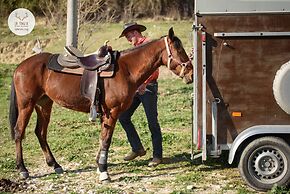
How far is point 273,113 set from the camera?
6.27 meters

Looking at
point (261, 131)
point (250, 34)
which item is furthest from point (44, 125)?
point (250, 34)

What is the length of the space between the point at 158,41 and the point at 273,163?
84.6 inches

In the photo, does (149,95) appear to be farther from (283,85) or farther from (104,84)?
(283,85)

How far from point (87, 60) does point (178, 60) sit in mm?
1227

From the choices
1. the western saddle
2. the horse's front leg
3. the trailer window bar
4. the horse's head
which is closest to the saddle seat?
the western saddle

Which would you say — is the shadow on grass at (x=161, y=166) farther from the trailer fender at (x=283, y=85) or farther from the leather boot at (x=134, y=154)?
the trailer fender at (x=283, y=85)

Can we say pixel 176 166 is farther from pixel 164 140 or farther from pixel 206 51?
pixel 206 51

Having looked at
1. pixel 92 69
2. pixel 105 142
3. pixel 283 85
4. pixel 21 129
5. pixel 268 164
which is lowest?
pixel 268 164

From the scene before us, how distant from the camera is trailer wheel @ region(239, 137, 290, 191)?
21.0 ft

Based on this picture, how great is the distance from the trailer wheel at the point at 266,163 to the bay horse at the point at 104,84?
4.02 ft

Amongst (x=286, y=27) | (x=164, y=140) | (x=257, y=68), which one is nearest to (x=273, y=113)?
(x=257, y=68)

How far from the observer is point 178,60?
6.80m

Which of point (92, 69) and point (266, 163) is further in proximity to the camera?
point (92, 69)

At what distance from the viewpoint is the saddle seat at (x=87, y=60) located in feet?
22.8
